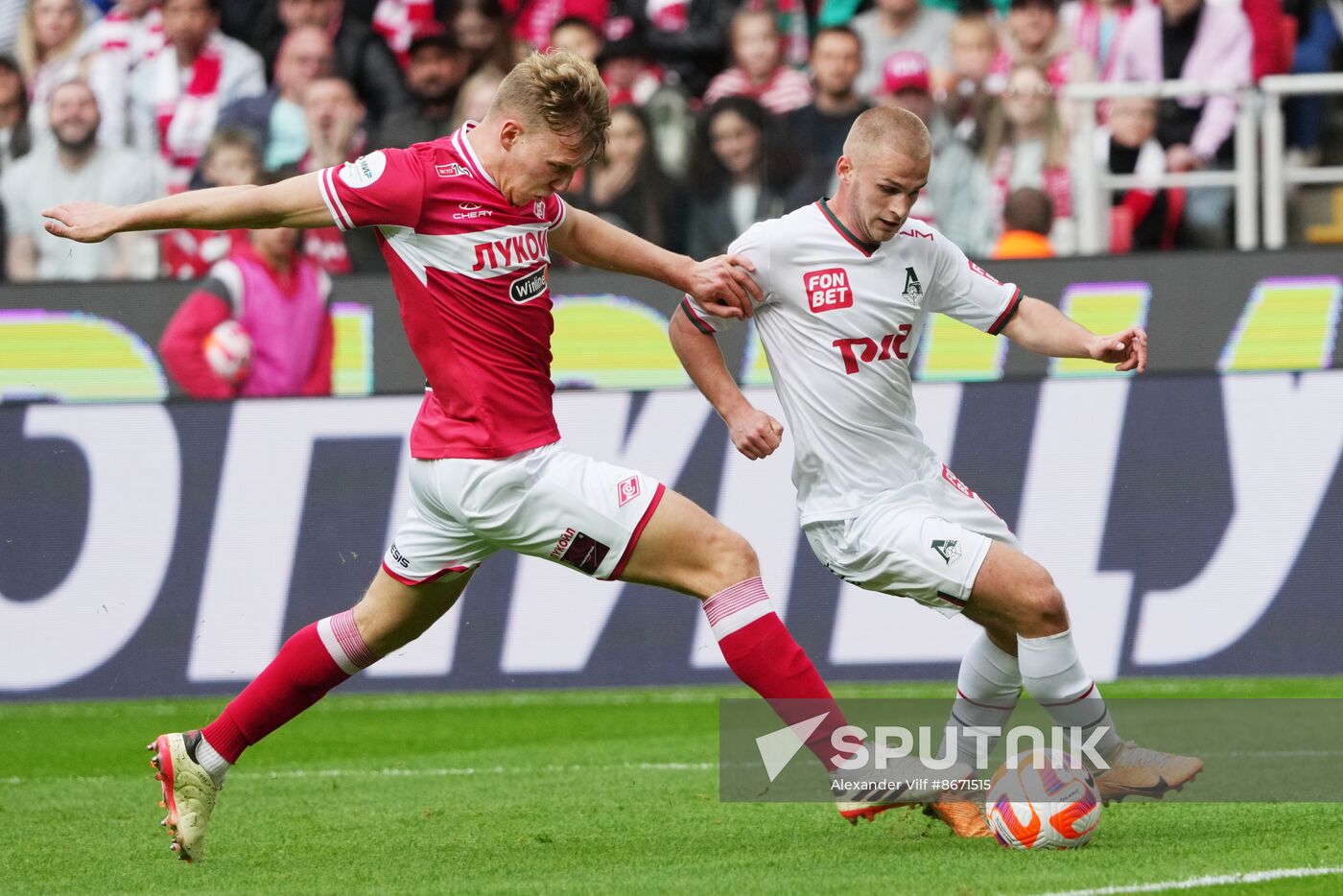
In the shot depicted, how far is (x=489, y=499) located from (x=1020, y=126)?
257 inches

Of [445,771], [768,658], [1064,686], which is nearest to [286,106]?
[445,771]

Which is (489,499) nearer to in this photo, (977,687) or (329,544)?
(977,687)

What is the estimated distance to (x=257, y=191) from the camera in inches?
221

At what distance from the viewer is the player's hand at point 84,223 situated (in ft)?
18.2

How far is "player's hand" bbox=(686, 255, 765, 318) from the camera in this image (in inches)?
235

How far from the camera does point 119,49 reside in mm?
13273

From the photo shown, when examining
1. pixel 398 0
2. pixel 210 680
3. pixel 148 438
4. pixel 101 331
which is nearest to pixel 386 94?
pixel 398 0

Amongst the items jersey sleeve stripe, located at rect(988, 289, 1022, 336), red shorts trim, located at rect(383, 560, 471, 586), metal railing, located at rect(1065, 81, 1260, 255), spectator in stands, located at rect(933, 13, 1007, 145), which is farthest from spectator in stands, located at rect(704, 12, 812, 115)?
red shorts trim, located at rect(383, 560, 471, 586)

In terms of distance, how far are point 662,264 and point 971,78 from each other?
21.4 feet

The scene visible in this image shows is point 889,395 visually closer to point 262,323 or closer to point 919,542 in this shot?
point 919,542

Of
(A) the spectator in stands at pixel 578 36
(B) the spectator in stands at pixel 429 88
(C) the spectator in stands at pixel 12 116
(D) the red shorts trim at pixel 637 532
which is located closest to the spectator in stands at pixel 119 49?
(C) the spectator in stands at pixel 12 116

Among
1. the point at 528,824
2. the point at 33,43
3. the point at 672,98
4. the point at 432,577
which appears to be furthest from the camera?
the point at 33,43

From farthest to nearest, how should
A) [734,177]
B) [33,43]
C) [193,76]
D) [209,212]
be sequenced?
[33,43], [193,76], [734,177], [209,212]

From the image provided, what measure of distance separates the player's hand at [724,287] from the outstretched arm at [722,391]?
0.12 m
